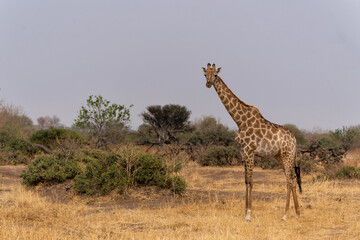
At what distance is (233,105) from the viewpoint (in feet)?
28.2

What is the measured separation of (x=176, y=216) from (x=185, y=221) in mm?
745

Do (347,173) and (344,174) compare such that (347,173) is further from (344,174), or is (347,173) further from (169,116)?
(169,116)

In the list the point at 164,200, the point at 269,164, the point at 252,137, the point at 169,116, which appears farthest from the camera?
the point at 169,116

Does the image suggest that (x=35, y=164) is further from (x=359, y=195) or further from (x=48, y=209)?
(x=359, y=195)

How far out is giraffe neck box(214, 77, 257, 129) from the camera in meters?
8.57

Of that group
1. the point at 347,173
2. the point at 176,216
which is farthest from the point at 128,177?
the point at 347,173

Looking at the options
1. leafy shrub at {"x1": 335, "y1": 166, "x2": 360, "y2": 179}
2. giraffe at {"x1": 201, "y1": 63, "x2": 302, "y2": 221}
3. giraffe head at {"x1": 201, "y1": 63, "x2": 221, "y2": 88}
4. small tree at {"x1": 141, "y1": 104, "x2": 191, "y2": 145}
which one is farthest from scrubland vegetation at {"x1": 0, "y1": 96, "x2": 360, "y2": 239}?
small tree at {"x1": 141, "y1": 104, "x2": 191, "y2": 145}

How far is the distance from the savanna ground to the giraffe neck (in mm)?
2068

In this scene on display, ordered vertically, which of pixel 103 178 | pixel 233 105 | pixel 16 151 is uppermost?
pixel 233 105

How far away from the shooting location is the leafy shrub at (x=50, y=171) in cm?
1282

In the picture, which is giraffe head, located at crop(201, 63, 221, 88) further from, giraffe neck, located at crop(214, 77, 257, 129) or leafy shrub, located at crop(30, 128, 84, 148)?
leafy shrub, located at crop(30, 128, 84, 148)

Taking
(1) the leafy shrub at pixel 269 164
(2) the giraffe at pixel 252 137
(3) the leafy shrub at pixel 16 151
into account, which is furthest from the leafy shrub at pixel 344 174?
(3) the leafy shrub at pixel 16 151

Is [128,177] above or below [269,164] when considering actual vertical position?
below

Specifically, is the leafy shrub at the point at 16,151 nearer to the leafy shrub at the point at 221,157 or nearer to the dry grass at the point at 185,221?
the leafy shrub at the point at 221,157
